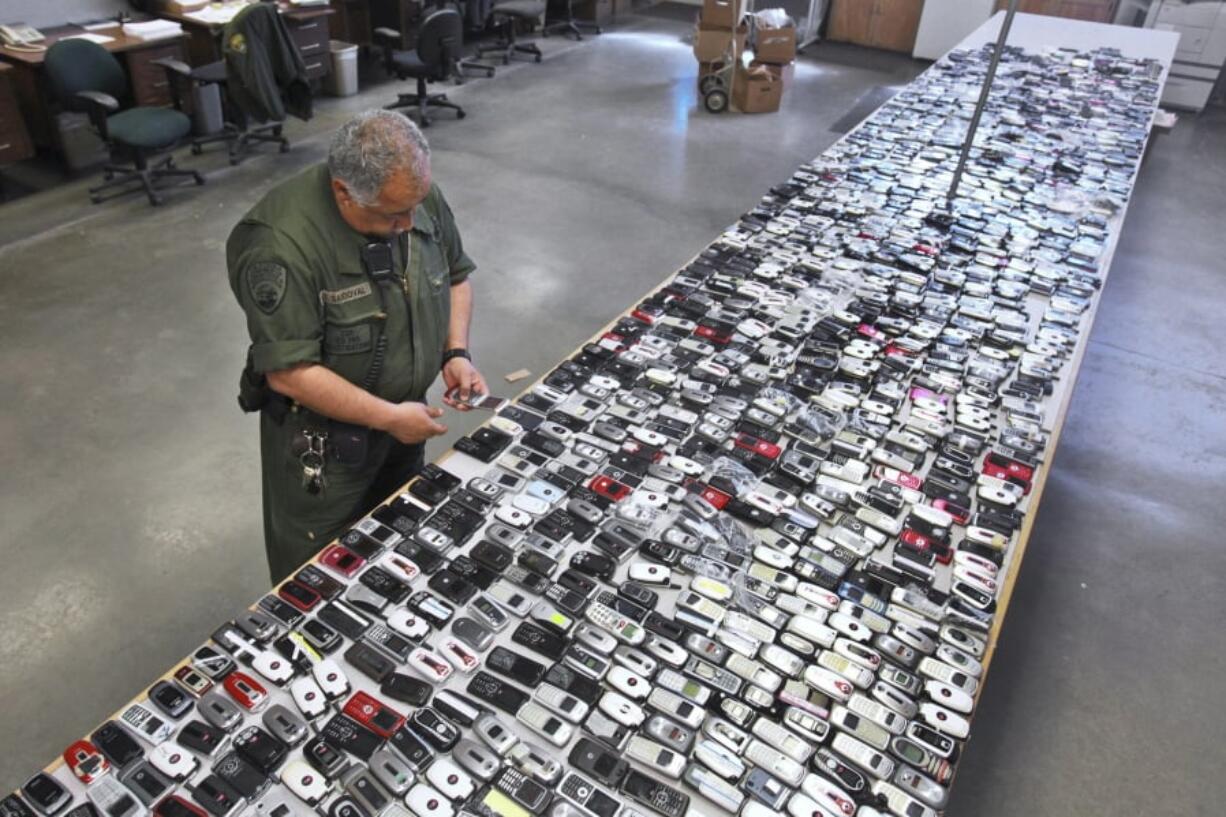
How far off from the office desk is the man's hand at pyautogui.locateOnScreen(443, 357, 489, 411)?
451 cm

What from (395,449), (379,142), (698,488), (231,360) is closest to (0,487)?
(231,360)

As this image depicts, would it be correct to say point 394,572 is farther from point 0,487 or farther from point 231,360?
point 231,360

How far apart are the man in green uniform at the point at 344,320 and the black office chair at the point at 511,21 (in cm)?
662

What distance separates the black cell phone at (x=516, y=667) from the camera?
5.28 feet

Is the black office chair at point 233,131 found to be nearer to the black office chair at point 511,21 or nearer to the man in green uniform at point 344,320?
the black office chair at point 511,21

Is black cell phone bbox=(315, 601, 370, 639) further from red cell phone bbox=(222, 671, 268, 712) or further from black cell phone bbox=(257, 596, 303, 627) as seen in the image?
red cell phone bbox=(222, 671, 268, 712)

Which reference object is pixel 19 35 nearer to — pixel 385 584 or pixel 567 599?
pixel 385 584

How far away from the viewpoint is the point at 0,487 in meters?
3.22

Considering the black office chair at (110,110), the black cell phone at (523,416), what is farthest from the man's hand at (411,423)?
the black office chair at (110,110)

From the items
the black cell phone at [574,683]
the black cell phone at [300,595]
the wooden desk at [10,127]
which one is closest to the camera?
the black cell phone at [574,683]

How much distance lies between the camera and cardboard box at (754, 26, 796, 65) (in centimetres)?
712

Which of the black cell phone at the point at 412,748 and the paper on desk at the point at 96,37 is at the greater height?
the paper on desk at the point at 96,37

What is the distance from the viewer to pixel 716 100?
7.23 meters

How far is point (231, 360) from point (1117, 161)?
4416 millimetres
